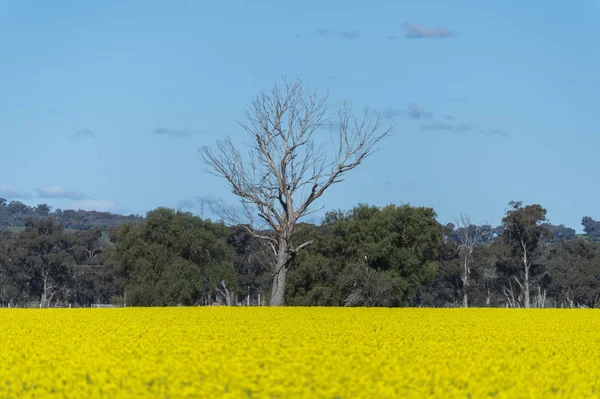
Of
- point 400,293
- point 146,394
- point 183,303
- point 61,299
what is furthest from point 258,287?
point 146,394

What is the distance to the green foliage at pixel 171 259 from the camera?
233 ft

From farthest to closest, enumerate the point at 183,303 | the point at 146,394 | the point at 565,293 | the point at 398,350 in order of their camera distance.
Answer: the point at 565,293, the point at 183,303, the point at 398,350, the point at 146,394

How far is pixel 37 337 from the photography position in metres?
19.7

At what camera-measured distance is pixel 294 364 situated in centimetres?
1222

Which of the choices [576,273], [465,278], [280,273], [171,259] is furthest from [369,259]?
[576,273]

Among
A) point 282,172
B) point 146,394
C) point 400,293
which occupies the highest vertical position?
point 282,172

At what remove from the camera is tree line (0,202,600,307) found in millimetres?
67312

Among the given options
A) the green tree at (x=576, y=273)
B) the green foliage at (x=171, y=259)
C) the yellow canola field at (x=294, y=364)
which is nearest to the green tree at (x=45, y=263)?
the green foliage at (x=171, y=259)

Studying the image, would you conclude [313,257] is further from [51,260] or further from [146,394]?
[146,394]

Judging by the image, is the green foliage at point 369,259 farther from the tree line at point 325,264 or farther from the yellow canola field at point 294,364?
the yellow canola field at point 294,364

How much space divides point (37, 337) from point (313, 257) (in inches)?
1914

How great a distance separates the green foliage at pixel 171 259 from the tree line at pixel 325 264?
0.32 ft

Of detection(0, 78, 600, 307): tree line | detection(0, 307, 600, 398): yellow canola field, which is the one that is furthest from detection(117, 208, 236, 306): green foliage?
detection(0, 307, 600, 398): yellow canola field

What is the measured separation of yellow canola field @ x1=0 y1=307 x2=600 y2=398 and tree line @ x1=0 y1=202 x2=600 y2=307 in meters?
30.8
